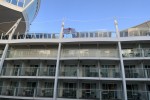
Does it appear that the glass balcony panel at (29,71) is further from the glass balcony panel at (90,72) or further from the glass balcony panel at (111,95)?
the glass balcony panel at (111,95)

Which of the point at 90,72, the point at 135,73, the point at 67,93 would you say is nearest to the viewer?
the point at 135,73

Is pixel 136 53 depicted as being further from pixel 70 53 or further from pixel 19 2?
pixel 19 2

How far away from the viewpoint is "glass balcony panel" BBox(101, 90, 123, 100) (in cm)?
1997

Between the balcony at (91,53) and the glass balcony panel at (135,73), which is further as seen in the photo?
the balcony at (91,53)

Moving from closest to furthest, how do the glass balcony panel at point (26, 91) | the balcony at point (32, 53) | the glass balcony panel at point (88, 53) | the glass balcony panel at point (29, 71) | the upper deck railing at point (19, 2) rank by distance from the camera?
the glass balcony panel at point (26, 91) → the glass balcony panel at point (88, 53) → the glass balcony panel at point (29, 71) → the balcony at point (32, 53) → the upper deck railing at point (19, 2)

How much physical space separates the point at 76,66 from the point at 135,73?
6.56 metres

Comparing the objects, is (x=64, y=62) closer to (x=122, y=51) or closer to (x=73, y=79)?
(x=73, y=79)

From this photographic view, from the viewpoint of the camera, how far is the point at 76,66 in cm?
2244

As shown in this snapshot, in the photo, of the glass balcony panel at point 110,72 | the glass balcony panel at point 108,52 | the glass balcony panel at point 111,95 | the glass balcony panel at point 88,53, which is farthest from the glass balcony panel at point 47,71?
the glass balcony panel at point 111,95

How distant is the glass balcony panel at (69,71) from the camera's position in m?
21.5

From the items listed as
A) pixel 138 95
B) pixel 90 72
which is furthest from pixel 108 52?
pixel 138 95


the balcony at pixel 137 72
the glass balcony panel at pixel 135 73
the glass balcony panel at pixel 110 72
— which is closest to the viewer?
the balcony at pixel 137 72

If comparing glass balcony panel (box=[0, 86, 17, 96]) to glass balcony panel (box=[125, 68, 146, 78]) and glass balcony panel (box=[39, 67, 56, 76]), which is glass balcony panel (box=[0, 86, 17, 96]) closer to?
glass balcony panel (box=[39, 67, 56, 76])

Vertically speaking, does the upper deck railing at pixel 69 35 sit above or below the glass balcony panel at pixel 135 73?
above
